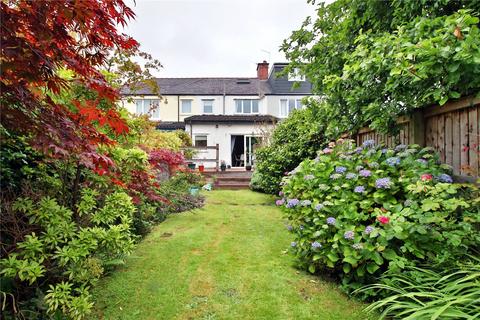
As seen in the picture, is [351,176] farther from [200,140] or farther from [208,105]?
[208,105]

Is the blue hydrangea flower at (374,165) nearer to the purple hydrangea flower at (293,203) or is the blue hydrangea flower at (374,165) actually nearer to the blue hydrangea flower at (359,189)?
the blue hydrangea flower at (359,189)

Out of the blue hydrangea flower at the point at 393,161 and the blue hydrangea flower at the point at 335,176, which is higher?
the blue hydrangea flower at the point at 393,161

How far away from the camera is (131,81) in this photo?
213 inches

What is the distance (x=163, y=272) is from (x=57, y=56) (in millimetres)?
2297

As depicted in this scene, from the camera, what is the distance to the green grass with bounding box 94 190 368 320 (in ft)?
8.04

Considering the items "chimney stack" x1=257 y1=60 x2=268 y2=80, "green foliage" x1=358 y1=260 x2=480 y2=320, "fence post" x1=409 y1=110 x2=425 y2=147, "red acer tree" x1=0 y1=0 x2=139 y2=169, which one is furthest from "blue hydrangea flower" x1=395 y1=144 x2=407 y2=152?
"chimney stack" x1=257 y1=60 x2=268 y2=80

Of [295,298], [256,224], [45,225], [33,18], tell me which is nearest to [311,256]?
[295,298]

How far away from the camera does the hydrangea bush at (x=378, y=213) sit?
2357 millimetres

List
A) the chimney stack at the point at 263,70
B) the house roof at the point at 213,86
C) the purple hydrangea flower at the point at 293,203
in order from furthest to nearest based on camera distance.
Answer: the chimney stack at the point at 263,70 → the house roof at the point at 213,86 → the purple hydrangea flower at the point at 293,203

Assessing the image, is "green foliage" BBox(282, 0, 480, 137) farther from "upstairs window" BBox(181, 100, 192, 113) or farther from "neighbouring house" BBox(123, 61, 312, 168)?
"upstairs window" BBox(181, 100, 192, 113)

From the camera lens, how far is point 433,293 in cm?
196

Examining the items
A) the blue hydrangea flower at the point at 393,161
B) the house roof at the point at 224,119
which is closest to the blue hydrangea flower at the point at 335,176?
the blue hydrangea flower at the point at 393,161

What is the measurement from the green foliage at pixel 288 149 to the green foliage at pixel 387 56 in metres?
2.04

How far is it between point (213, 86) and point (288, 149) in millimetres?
16052
